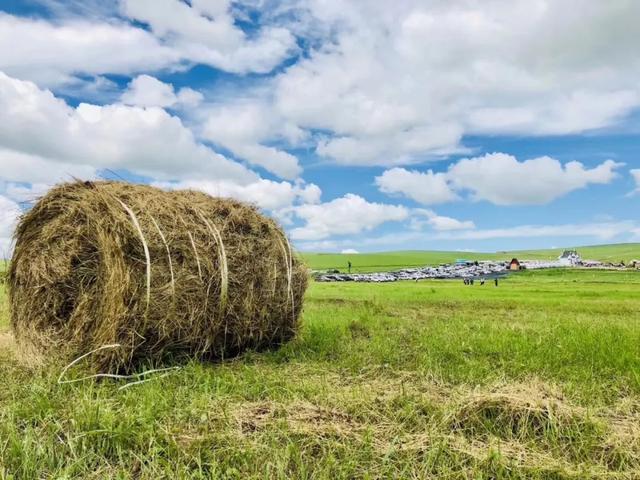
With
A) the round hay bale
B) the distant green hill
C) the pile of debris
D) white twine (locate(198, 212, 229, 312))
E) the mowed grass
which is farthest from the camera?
the distant green hill

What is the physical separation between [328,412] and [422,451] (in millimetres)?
1006

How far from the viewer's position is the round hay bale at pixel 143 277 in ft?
23.5

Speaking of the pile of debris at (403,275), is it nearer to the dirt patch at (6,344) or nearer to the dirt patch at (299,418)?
the dirt patch at (6,344)

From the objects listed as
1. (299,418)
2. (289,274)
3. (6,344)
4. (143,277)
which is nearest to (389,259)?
(289,274)

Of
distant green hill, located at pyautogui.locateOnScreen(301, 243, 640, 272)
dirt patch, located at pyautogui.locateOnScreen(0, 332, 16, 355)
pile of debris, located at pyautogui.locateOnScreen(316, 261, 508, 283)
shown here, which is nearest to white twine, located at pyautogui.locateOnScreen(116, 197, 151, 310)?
dirt patch, located at pyautogui.locateOnScreen(0, 332, 16, 355)

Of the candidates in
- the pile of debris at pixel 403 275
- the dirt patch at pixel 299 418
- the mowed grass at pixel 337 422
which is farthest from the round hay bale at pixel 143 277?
the pile of debris at pixel 403 275

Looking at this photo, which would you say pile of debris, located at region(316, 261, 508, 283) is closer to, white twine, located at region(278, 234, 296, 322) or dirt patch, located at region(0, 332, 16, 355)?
dirt patch, located at region(0, 332, 16, 355)

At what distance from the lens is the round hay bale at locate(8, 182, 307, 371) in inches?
282

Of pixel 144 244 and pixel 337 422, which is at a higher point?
pixel 144 244

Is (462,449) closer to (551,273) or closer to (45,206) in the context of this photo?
(45,206)

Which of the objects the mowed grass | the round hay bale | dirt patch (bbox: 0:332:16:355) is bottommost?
dirt patch (bbox: 0:332:16:355)


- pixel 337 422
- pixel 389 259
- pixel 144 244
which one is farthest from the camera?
pixel 389 259

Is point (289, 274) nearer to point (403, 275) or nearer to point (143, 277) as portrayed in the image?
point (143, 277)

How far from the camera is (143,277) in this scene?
7.18 meters
